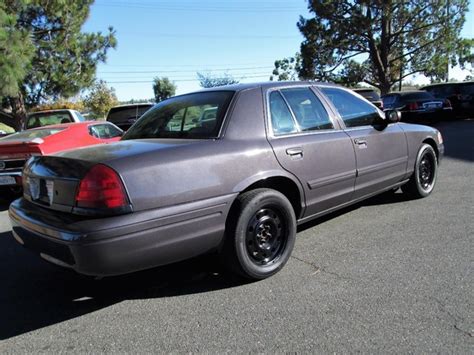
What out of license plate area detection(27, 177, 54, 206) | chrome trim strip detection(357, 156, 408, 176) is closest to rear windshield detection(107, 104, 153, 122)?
chrome trim strip detection(357, 156, 408, 176)

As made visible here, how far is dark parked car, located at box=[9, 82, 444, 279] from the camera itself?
2979 mm

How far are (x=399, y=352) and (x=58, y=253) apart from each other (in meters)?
2.24

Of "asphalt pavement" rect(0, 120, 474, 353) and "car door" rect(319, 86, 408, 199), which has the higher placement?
"car door" rect(319, 86, 408, 199)

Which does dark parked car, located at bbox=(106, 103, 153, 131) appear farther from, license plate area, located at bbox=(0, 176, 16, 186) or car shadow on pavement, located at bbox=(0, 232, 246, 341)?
car shadow on pavement, located at bbox=(0, 232, 246, 341)

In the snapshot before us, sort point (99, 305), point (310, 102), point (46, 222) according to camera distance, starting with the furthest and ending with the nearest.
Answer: point (310, 102) < point (99, 305) < point (46, 222)

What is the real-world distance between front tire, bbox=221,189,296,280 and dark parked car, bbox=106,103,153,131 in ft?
33.6

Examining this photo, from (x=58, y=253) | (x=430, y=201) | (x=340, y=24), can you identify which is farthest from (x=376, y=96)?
(x=340, y=24)

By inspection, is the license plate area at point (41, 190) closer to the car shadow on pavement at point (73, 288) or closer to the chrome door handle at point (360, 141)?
the car shadow on pavement at point (73, 288)

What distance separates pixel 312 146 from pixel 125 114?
10.4 meters

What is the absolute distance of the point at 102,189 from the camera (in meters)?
2.97

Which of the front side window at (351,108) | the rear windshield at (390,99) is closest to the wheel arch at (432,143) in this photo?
the front side window at (351,108)

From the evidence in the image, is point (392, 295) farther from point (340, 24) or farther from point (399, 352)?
point (340, 24)

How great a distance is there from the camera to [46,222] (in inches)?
125

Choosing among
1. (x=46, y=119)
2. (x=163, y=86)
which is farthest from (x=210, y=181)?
(x=163, y=86)
